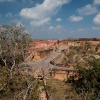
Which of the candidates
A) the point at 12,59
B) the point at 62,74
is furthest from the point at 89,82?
the point at 12,59

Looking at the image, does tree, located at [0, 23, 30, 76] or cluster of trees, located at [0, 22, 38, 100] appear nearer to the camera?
cluster of trees, located at [0, 22, 38, 100]

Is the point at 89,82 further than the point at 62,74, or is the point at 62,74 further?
the point at 62,74

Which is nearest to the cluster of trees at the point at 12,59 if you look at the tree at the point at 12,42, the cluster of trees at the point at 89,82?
the tree at the point at 12,42

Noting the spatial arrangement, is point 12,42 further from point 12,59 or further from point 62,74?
point 62,74

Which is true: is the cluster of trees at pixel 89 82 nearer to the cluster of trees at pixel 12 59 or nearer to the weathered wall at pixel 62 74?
the weathered wall at pixel 62 74

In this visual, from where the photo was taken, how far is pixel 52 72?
62.8 feet

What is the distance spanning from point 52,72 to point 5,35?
17.7ft

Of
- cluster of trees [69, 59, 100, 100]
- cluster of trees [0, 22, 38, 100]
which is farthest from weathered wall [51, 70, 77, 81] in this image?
cluster of trees [0, 22, 38, 100]

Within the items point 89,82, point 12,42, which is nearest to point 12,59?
point 12,42

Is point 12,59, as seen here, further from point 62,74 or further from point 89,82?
point 89,82

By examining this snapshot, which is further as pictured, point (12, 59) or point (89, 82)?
point (12, 59)

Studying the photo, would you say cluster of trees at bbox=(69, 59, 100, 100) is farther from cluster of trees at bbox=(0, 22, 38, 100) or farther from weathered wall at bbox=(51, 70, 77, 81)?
cluster of trees at bbox=(0, 22, 38, 100)

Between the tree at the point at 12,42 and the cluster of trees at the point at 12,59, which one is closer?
the cluster of trees at the point at 12,59

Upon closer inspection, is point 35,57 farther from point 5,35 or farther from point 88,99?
point 88,99
